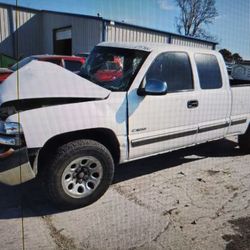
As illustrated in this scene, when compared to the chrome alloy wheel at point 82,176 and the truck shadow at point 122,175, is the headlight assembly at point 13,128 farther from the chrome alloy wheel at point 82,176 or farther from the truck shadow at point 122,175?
the truck shadow at point 122,175

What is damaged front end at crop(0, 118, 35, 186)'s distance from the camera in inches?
125

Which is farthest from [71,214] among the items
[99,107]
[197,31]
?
[197,31]

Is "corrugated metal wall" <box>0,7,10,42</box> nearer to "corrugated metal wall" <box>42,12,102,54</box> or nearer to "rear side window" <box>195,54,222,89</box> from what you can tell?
"corrugated metal wall" <box>42,12,102,54</box>

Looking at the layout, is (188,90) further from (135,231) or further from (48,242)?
(48,242)

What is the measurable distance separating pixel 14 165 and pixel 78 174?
756mm

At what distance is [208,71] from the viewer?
4867mm

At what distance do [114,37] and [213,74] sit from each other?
46.4ft

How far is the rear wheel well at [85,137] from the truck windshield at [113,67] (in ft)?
1.92

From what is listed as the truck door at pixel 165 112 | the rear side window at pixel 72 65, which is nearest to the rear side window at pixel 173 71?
the truck door at pixel 165 112

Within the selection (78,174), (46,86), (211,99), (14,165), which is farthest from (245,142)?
(14,165)

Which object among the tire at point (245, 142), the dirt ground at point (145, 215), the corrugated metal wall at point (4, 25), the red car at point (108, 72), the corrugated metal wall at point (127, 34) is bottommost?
the dirt ground at point (145, 215)

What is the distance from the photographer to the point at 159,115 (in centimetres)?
416

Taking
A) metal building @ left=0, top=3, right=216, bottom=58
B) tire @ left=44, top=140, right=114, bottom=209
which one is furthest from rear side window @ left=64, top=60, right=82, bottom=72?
metal building @ left=0, top=3, right=216, bottom=58

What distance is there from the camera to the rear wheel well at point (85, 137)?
3461mm
